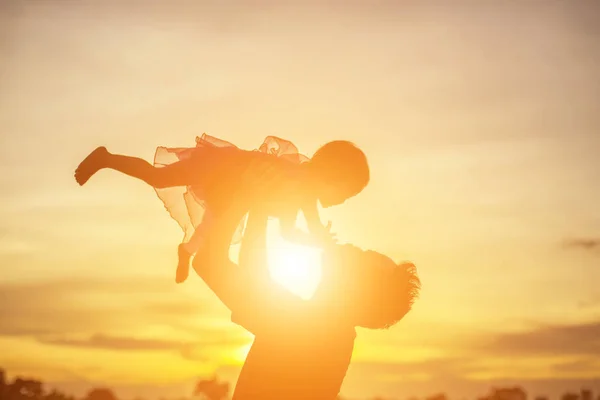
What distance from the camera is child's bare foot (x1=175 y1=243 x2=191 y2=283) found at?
27.9 feet

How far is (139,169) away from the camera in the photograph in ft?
29.8

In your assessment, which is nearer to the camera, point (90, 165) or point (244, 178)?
point (244, 178)

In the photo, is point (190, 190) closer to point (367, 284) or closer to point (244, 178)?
point (244, 178)

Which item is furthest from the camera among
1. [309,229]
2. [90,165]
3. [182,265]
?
[90,165]

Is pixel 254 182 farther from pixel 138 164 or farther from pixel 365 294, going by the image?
pixel 138 164

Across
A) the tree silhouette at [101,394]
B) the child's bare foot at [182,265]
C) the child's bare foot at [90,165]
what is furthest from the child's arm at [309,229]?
the tree silhouette at [101,394]

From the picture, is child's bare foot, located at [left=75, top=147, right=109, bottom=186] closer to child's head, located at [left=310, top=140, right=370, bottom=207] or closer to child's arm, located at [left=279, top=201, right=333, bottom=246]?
child's arm, located at [left=279, top=201, right=333, bottom=246]

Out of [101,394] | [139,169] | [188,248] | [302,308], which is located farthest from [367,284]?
[101,394]

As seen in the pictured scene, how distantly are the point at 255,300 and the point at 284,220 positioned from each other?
3448mm

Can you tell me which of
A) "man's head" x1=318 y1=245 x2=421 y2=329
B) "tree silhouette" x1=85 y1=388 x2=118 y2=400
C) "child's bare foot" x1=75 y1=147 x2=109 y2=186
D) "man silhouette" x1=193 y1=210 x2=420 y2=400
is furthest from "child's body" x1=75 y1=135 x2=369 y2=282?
"tree silhouette" x1=85 y1=388 x2=118 y2=400

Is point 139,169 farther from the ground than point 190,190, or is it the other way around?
point 190,190

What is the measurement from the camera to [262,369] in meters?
5.34

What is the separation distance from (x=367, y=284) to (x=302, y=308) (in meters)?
0.47

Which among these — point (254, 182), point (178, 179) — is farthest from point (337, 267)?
point (178, 179)
